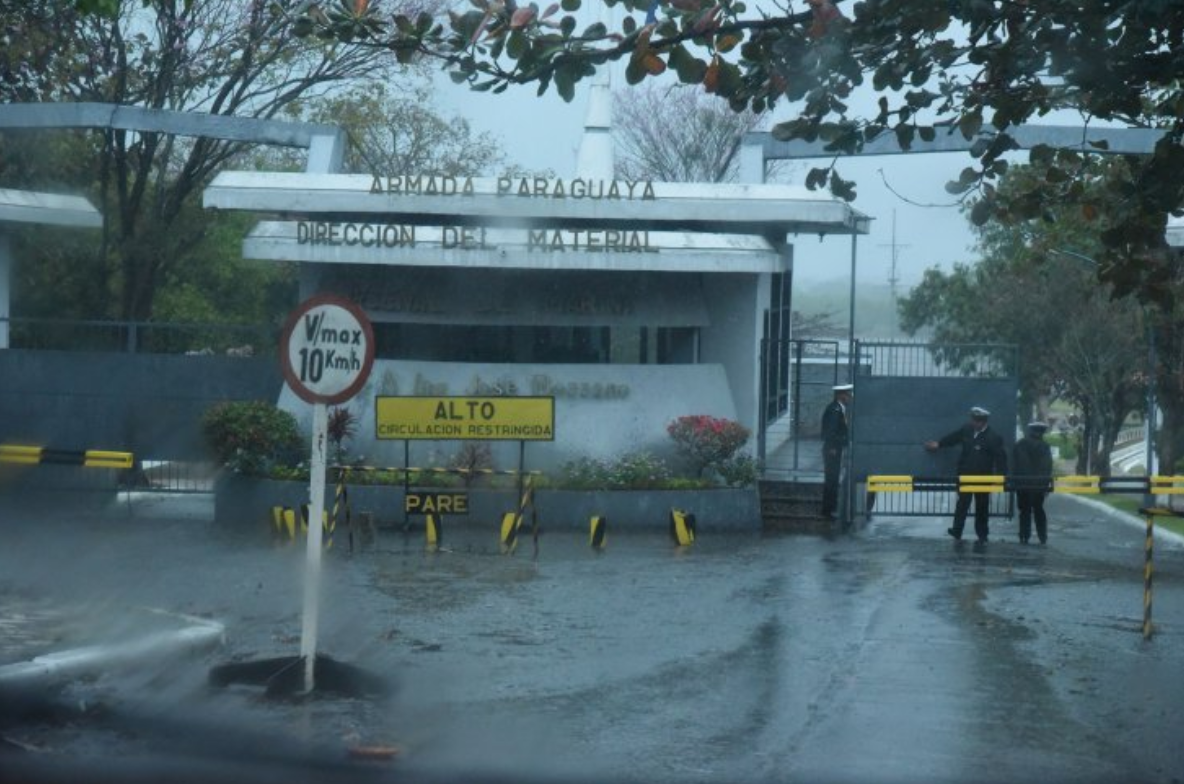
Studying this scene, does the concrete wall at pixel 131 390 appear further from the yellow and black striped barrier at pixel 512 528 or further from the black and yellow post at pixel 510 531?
the black and yellow post at pixel 510 531

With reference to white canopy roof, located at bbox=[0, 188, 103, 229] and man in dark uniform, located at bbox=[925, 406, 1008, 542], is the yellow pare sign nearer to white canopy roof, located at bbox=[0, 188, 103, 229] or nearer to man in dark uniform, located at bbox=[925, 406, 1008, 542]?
man in dark uniform, located at bbox=[925, 406, 1008, 542]

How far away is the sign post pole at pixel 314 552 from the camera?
423 inches

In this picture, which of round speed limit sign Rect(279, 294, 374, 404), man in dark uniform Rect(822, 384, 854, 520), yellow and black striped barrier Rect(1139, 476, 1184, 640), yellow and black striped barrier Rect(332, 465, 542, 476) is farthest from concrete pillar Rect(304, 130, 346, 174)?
round speed limit sign Rect(279, 294, 374, 404)

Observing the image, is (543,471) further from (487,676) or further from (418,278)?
(487,676)

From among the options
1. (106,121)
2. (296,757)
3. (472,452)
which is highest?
(106,121)

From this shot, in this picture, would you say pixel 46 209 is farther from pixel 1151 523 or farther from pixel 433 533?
pixel 1151 523

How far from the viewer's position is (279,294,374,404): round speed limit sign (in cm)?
1091

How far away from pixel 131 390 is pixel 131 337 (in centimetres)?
73

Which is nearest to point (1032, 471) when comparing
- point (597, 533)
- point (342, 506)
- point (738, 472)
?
point (738, 472)

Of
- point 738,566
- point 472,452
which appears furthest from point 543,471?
point 738,566

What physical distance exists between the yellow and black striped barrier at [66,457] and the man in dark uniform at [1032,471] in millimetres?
10894

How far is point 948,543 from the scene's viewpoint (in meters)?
20.5

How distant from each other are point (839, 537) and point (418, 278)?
652 centimetres

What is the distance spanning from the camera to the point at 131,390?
2292cm
